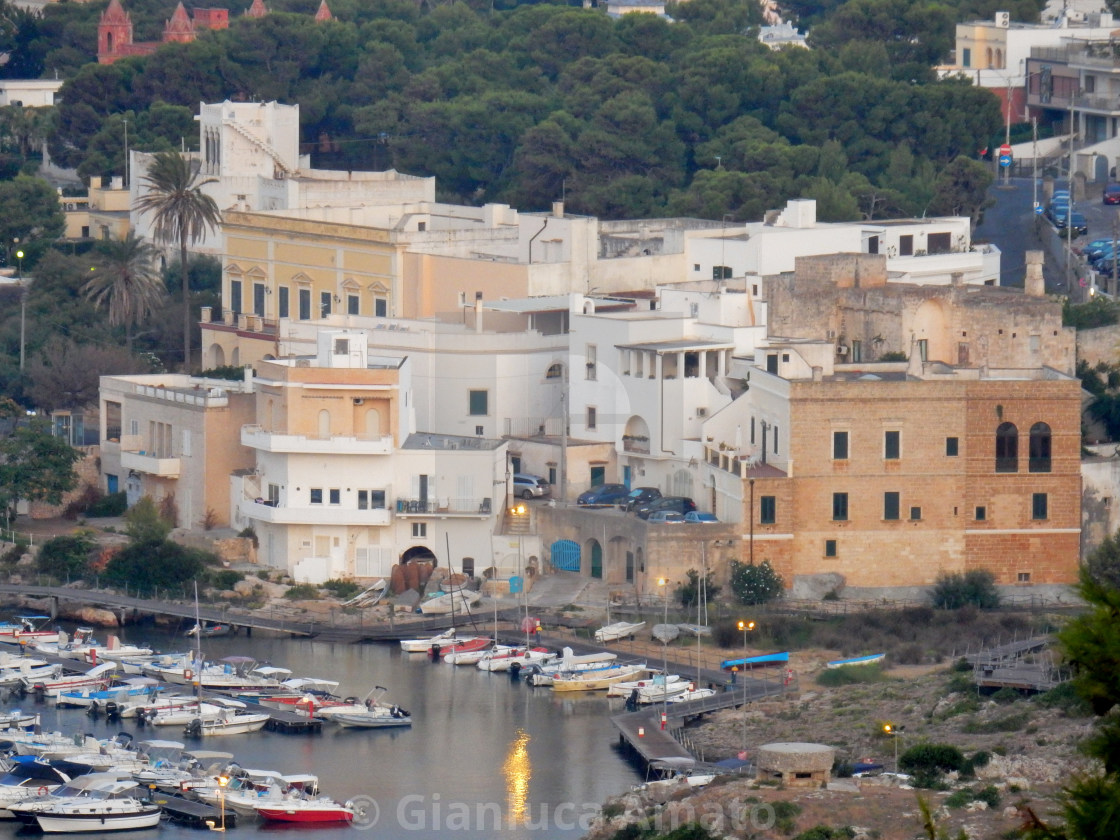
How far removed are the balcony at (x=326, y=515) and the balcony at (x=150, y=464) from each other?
3.41m

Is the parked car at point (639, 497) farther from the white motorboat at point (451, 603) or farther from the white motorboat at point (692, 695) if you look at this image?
the white motorboat at point (692, 695)

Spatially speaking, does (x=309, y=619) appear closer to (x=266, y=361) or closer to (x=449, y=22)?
(x=266, y=361)

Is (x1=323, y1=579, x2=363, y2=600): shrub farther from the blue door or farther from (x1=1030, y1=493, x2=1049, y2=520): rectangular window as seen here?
(x1=1030, y1=493, x2=1049, y2=520): rectangular window

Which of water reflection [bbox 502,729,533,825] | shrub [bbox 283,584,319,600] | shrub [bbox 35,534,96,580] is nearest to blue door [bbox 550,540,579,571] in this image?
shrub [bbox 283,584,319,600]

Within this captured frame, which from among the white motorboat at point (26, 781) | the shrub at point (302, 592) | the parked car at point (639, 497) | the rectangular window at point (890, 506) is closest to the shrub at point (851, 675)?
the rectangular window at point (890, 506)

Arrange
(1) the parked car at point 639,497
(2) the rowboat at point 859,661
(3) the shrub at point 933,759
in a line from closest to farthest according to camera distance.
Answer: (3) the shrub at point 933,759, (2) the rowboat at point 859,661, (1) the parked car at point 639,497

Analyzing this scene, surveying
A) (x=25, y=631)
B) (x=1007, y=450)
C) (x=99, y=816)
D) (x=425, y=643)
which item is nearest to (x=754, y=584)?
(x=1007, y=450)

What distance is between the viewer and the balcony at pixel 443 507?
46938 millimetres

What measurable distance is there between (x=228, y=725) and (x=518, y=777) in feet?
15.5

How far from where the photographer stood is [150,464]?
50.3 metres

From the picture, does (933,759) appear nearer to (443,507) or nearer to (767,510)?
Answer: (767,510)

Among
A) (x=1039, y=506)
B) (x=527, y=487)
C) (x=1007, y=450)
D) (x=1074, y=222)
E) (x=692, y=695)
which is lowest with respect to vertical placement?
(x=692, y=695)

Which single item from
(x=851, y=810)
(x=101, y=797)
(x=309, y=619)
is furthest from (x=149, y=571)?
(x=851, y=810)

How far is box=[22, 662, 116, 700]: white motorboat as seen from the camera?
41.9 metres
